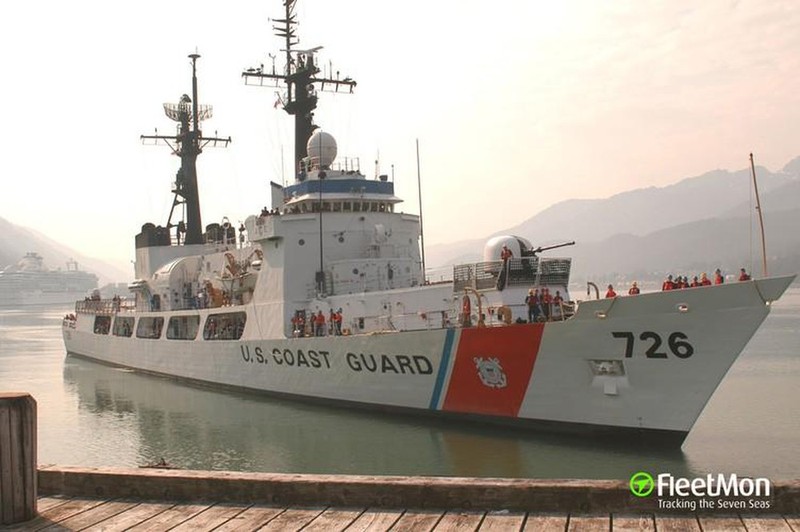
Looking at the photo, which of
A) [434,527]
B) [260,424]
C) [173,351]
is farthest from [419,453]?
[173,351]

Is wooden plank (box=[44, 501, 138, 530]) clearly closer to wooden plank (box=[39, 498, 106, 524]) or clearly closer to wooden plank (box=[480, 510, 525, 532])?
wooden plank (box=[39, 498, 106, 524])

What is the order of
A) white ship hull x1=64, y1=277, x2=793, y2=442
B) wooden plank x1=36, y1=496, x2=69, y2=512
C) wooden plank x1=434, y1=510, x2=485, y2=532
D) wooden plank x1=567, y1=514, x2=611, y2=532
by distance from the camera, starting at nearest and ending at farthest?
1. wooden plank x1=567, y1=514, x2=611, y2=532
2. wooden plank x1=434, y1=510, x2=485, y2=532
3. wooden plank x1=36, y1=496, x2=69, y2=512
4. white ship hull x1=64, y1=277, x2=793, y2=442

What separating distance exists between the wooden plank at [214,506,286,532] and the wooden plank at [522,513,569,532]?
1.62m

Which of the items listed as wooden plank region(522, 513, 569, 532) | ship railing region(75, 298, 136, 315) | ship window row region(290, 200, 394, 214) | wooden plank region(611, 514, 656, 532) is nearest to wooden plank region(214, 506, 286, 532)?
wooden plank region(522, 513, 569, 532)

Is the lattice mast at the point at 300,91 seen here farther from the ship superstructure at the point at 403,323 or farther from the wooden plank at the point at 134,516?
the wooden plank at the point at 134,516

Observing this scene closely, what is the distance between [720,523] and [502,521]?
127 centimetres

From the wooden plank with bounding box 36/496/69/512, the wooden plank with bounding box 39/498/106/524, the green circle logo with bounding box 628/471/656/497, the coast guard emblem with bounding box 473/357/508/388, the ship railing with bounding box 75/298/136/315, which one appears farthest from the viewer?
the ship railing with bounding box 75/298/136/315

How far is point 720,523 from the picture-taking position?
4.34 meters

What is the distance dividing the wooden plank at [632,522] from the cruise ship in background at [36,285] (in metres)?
162

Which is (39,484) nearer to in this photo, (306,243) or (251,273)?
(306,243)

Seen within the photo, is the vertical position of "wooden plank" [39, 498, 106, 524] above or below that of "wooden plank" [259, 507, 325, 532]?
above

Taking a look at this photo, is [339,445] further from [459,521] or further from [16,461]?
[459,521]

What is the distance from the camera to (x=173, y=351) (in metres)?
25.7

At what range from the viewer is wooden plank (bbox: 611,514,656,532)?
4.30 meters
